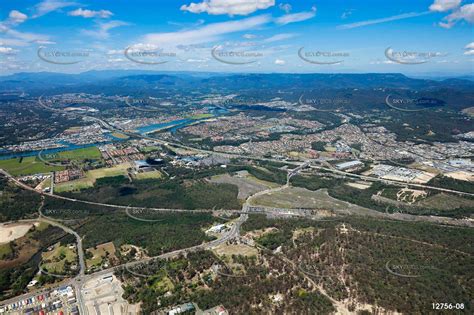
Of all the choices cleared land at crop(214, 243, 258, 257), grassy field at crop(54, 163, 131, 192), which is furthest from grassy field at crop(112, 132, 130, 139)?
cleared land at crop(214, 243, 258, 257)

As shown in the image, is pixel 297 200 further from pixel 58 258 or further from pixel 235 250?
pixel 58 258

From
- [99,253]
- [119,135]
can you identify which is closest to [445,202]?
[99,253]

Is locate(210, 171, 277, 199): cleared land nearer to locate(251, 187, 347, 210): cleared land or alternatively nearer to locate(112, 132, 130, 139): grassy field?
locate(251, 187, 347, 210): cleared land

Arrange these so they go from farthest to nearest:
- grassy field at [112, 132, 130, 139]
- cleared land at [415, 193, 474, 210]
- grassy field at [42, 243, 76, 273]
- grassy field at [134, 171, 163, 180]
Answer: grassy field at [112, 132, 130, 139] < grassy field at [134, 171, 163, 180] < cleared land at [415, 193, 474, 210] < grassy field at [42, 243, 76, 273]

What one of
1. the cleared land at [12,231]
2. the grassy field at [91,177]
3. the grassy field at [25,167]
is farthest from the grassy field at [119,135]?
the cleared land at [12,231]

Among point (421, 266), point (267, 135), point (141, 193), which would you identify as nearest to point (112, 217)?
point (141, 193)

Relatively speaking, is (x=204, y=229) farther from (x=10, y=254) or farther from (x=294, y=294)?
(x=10, y=254)

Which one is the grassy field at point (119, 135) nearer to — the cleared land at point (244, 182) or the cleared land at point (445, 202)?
the cleared land at point (244, 182)
